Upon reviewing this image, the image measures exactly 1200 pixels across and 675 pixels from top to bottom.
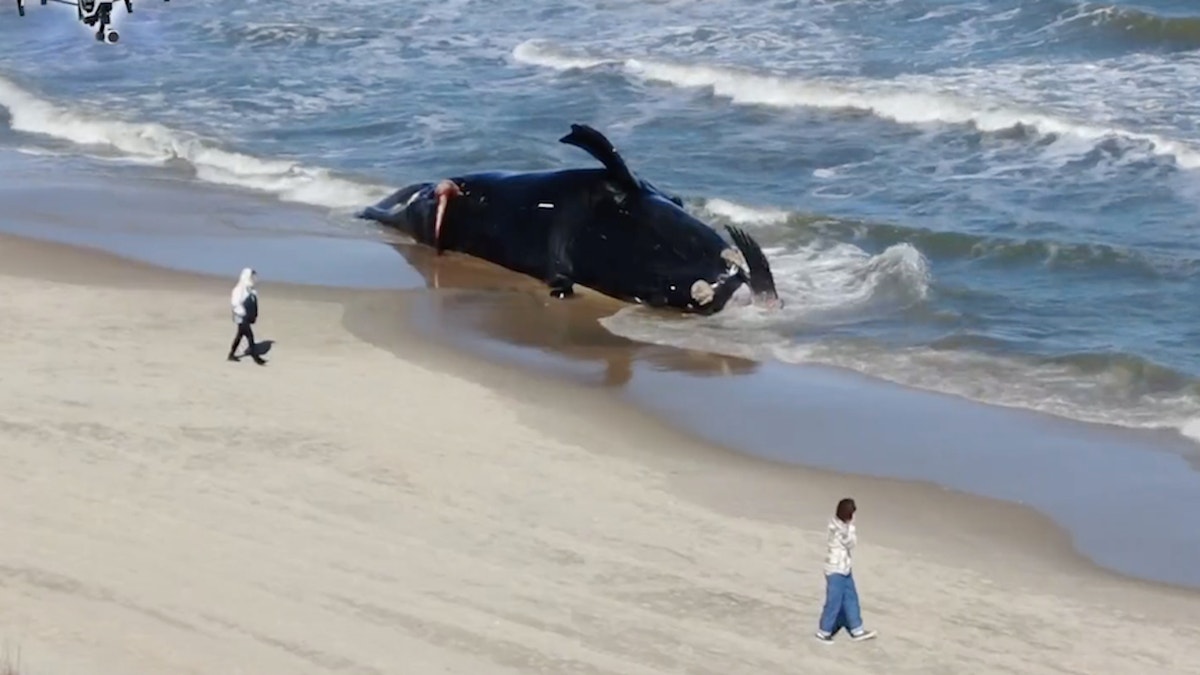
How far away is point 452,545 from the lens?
14570 millimetres

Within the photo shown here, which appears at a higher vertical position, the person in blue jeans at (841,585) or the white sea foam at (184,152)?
the white sea foam at (184,152)

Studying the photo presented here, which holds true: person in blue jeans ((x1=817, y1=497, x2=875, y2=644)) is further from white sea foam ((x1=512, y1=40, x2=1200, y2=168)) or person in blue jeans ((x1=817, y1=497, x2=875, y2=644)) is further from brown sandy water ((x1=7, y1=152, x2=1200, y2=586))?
white sea foam ((x1=512, y1=40, x2=1200, y2=168))

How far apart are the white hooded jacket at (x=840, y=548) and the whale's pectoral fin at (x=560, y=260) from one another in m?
9.29

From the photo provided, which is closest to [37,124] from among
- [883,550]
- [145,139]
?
[145,139]

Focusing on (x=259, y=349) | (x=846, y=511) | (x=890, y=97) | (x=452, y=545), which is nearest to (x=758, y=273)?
(x=259, y=349)

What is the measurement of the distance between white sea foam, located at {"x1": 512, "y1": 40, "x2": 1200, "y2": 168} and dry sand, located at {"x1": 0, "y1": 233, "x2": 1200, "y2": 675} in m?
12.7

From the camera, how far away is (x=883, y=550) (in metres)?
14.9

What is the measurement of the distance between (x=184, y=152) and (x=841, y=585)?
62.0 feet

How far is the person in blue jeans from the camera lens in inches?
517

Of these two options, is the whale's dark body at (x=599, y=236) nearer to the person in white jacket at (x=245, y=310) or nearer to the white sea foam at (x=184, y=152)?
the white sea foam at (x=184, y=152)

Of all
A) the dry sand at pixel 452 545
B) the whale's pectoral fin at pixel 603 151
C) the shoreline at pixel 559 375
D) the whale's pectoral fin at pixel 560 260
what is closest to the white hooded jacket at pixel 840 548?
the dry sand at pixel 452 545

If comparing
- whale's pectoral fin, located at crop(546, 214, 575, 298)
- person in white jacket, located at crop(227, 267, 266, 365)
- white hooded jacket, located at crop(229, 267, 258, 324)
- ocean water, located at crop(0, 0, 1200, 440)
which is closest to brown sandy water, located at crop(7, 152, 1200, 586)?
whale's pectoral fin, located at crop(546, 214, 575, 298)

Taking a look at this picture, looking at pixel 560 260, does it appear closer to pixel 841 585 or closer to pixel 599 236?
pixel 599 236

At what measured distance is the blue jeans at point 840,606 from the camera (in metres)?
13.1
